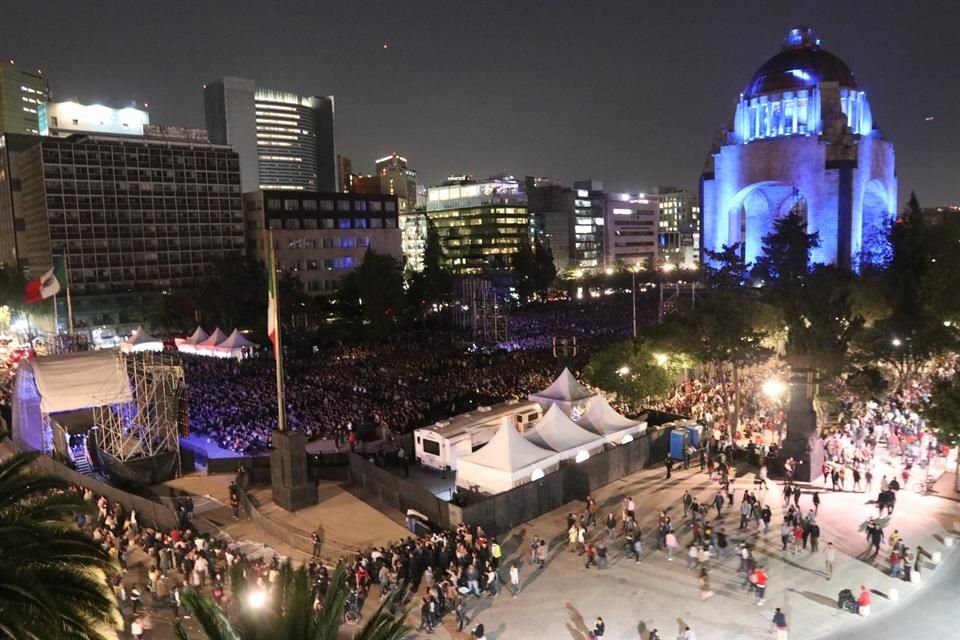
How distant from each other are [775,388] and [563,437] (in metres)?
11.4

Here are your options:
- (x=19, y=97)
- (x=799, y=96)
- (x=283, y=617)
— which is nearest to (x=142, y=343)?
(x=283, y=617)

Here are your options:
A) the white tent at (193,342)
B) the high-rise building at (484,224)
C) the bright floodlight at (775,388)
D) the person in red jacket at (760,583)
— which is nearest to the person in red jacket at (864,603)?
the person in red jacket at (760,583)

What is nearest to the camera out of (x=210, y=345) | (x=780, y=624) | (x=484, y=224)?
(x=780, y=624)

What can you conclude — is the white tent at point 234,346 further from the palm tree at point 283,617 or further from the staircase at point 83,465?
the palm tree at point 283,617

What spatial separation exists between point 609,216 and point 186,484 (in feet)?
469

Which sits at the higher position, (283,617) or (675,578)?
(283,617)

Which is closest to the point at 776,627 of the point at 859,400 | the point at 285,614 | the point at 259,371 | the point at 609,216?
the point at 285,614

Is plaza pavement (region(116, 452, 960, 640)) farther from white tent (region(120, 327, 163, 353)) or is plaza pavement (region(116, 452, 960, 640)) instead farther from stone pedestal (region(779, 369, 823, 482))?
white tent (region(120, 327, 163, 353))

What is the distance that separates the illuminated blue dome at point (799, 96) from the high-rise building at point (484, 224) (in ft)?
219

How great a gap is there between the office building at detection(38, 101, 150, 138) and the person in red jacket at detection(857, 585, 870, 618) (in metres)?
102

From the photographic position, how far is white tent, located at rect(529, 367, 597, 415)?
28547 mm

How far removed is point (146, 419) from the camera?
2572 cm

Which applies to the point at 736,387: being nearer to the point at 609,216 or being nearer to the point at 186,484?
the point at 186,484

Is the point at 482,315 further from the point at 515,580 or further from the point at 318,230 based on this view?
the point at 515,580
